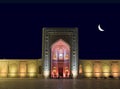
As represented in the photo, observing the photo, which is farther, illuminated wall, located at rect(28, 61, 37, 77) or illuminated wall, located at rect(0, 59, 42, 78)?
illuminated wall, located at rect(28, 61, 37, 77)

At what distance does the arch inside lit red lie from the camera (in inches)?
1703

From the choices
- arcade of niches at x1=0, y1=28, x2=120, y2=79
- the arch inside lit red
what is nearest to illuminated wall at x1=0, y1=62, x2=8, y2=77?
arcade of niches at x1=0, y1=28, x2=120, y2=79

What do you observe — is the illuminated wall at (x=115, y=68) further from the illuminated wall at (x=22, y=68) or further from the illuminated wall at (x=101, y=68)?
the illuminated wall at (x=22, y=68)

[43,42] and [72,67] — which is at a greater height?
[43,42]

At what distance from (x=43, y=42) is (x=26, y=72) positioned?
4.23m

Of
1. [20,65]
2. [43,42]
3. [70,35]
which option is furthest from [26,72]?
[70,35]

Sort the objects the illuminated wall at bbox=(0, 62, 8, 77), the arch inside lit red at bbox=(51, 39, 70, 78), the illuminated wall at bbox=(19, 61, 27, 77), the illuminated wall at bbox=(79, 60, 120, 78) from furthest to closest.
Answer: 1. the illuminated wall at bbox=(19, 61, 27, 77)
2. the illuminated wall at bbox=(79, 60, 120, 78)
3. the illuminated wall at bbox=(0, 62, 8, 77)
4. the arch inside lit red at bbox=(51, 39, 70, 78)

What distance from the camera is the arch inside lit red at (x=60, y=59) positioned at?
142 feet

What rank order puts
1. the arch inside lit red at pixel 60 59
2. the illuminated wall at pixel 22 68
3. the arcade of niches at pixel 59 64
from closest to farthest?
the arcade of niches at pixel 59 64 < the arch inside lit red at pixel 60 59 < the illuminated wall at pixel 22 68

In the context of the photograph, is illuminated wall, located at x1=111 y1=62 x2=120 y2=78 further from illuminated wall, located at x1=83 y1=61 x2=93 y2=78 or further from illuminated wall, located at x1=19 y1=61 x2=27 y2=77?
illuminated wall, located at x1=19 y1=61 x2=27 y2=77

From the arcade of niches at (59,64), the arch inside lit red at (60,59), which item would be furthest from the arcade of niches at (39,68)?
the arch inside lit red at (60,59)

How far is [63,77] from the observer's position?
42469mm

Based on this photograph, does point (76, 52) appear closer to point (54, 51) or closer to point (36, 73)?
point (54, 51)

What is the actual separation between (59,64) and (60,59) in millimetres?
692
